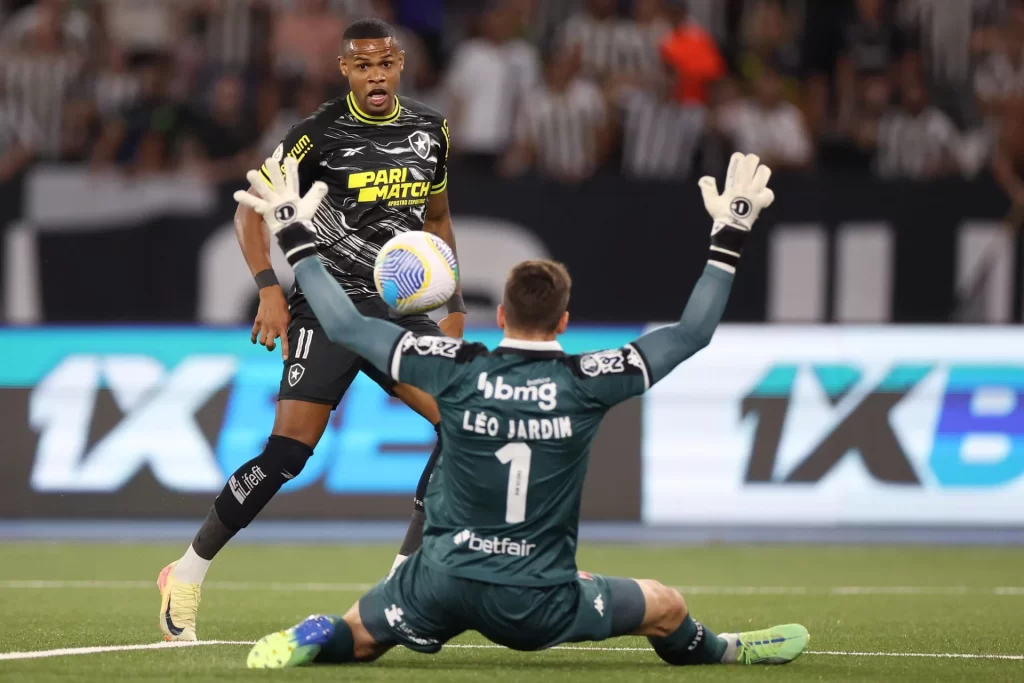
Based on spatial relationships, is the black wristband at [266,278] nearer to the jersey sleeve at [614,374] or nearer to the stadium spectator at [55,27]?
the jersey sleeve at [614,374]

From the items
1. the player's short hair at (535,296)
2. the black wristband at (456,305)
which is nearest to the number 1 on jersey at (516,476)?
the player's short hair at (535,296)

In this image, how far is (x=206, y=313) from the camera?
14.1 metres

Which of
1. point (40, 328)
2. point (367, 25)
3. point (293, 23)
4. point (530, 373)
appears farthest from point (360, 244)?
point (293, 23)

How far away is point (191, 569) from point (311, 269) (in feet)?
5.06

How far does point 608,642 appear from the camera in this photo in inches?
258

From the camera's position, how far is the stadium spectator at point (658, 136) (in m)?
14.3

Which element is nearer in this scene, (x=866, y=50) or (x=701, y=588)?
(x=701, y=588)

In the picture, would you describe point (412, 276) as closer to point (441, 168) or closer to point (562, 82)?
point (441, 168)

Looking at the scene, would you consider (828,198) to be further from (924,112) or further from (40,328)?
(40,328)

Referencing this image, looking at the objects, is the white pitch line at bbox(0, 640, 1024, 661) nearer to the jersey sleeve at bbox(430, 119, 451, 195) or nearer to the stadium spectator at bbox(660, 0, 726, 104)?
the jersey sleeve at bbox(430, 119, 451, 195)

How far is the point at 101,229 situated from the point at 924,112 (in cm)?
744

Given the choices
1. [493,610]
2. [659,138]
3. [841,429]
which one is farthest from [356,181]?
[659,138]

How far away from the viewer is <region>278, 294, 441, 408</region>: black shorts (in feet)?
21.1

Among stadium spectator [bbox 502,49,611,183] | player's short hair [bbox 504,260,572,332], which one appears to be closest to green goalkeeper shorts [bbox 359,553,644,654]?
player's short hair [bbox 504,260,572,332]
